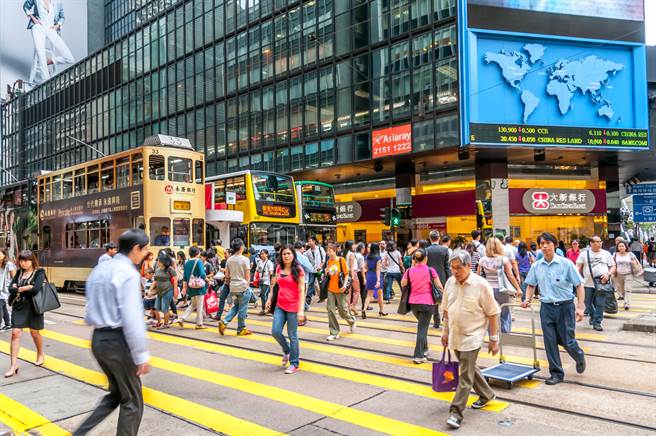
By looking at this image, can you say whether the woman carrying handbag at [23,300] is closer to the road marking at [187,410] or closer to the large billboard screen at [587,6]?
the road marking at [187,410]

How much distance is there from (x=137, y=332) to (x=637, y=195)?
2378 cm

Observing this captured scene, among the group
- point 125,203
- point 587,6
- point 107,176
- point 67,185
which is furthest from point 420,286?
point 587,6

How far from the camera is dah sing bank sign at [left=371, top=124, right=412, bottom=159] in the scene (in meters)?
26.8

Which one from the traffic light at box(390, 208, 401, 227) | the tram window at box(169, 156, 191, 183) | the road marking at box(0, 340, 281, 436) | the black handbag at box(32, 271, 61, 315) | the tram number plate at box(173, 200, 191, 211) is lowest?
the road marking at box(0, 340, 281, 436)

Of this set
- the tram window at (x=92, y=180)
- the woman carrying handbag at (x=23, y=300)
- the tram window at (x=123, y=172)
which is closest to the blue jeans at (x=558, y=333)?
the woman carrying handbag at (x=23, y=300)

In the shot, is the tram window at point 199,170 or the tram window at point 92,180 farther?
the tram window at point 92,180

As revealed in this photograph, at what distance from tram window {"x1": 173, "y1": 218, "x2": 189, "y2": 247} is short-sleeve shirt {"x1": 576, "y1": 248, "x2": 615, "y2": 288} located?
36.4 feet

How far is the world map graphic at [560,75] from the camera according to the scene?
2534cm

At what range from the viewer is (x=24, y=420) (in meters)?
4.92

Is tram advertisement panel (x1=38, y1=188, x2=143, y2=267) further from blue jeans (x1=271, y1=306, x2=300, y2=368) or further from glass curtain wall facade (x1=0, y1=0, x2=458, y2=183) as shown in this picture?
glass curtain wall facade (x1=0, y1=0, x2=458, y2=183)

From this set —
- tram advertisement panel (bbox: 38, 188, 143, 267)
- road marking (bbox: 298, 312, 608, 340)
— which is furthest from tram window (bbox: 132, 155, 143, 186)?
road marking (bbox: 298, 312, 608, 340)

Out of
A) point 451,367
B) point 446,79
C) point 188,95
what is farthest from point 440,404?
point 188,95

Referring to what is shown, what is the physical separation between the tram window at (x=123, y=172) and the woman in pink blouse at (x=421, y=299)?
36.9 ft

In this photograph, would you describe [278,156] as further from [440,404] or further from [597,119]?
[440,404]
